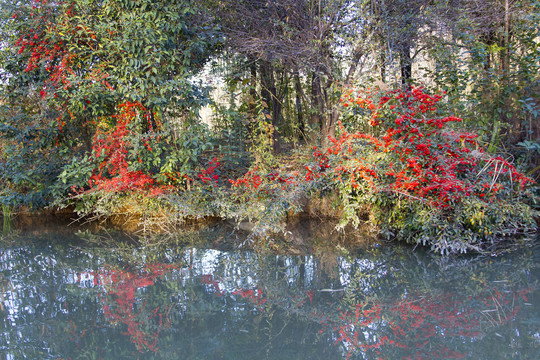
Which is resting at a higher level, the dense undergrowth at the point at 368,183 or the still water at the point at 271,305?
the dense undergrowth at the point at 368,183

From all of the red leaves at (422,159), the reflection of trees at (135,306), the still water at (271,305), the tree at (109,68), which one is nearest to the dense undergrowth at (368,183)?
the red leaves at (422,159)

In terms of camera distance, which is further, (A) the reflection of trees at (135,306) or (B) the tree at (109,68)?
(B) the tree at (109,68)

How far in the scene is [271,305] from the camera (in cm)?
340

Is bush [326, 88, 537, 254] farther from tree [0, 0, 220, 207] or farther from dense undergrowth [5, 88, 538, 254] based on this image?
tree [0, 0, 220, 207]

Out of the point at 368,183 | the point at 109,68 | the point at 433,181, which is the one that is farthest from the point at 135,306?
the point at 109,68

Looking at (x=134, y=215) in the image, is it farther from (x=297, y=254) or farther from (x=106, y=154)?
(x=297, y=254)

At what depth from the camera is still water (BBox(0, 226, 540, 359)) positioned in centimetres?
273

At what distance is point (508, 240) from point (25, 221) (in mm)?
7624

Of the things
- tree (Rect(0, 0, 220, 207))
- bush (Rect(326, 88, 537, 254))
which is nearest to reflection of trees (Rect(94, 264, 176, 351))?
tree (Rect(0, 0, 220, 207))

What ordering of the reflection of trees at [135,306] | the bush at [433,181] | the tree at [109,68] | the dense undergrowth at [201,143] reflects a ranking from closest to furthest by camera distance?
the reflection of trees at [135,306]
the bush at [433,181]
the dense undergrowth at [201,143]
the tree at [109,68]

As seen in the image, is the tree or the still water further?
the tree

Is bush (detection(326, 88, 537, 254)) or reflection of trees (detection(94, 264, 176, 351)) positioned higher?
bush (detection(326, 88, 537, 254))

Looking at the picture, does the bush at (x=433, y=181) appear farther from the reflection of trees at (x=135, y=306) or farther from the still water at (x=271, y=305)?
the reflection of trees at (x=135, y=306)

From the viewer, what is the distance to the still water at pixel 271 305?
273cm
